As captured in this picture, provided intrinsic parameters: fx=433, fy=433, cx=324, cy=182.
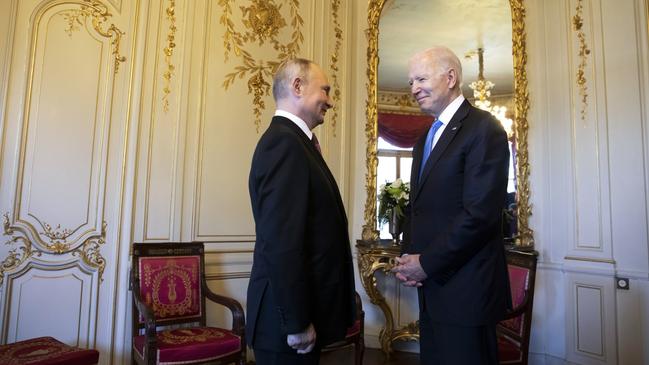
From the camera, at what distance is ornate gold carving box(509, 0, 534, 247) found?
123 inches

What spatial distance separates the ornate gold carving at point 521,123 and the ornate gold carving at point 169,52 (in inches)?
95.9

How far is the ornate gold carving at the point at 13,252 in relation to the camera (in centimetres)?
232

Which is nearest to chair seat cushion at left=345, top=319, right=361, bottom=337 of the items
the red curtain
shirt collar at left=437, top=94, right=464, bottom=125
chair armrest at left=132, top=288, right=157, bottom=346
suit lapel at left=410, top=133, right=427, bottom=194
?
chair armrest at left=132, top=288, right=157, bottom=346

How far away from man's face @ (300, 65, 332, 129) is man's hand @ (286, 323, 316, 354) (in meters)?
0.63

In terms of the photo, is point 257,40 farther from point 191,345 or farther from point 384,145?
point 191,345

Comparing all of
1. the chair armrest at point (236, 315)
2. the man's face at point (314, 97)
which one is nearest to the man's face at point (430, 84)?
the man's face at point (314, 97)

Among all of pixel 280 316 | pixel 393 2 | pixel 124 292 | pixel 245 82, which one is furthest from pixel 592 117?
pixel 124 292

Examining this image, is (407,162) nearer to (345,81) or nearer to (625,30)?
(345,81)

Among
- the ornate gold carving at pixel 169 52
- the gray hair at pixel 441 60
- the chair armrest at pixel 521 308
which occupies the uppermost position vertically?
the ornate gold carving at pixel 169 52

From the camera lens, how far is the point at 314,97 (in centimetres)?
137

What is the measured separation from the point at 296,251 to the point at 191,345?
131 centimetres

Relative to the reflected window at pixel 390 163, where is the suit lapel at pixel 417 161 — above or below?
below

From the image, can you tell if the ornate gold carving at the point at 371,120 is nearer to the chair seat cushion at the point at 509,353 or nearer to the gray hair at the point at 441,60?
the chair seat cushion at the point at 509,353

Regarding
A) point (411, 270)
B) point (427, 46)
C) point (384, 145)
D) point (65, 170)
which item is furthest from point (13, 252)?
point (427, 46)
